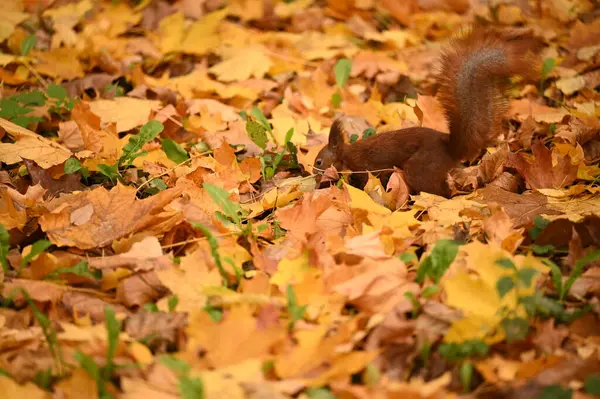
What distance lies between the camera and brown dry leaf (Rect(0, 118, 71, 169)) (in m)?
2.53

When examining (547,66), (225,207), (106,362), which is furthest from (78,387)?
(547,66)

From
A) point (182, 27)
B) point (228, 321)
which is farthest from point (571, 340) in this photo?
point (182, 27)

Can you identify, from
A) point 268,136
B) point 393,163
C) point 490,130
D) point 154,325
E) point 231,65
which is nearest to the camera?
point 154,325

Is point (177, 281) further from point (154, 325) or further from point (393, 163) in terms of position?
point (393, 163)

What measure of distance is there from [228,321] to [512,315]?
27.6 inches

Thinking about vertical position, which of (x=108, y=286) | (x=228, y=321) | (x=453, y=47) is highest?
(x=453, y=47)

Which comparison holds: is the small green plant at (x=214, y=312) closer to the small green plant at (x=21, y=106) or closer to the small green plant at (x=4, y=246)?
the small green plant at (x=4, y=246)

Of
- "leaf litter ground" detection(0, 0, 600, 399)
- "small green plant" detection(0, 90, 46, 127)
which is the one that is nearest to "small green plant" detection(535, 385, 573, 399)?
"leaf litter ground" detection(0, 0, 600, 399)

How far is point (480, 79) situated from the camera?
2.41 meters

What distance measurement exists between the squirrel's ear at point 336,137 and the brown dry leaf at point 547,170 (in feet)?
2.32

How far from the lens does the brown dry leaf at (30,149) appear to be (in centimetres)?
253

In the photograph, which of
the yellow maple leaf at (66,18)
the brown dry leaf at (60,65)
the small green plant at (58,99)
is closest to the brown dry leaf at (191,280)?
the small green plant at (58,99)

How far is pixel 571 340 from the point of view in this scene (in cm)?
171

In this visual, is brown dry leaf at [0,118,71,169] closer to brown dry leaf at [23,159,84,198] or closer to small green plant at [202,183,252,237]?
brown dry leaf at [23,159,84,198]
